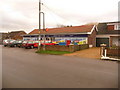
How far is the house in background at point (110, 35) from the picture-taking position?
2139 centimetres

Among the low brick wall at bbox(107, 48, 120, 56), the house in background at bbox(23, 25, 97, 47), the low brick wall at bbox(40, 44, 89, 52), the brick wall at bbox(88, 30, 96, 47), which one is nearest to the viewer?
the low brick wall at bbox(107, 48, 120, 56)

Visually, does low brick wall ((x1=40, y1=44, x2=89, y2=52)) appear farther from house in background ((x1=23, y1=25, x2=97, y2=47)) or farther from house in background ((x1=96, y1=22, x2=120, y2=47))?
house in background ((x1=96, y1=22, x2=120, y2=47))

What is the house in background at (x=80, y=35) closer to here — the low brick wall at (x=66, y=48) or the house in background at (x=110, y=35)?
the house in background at (x=110, y=35)

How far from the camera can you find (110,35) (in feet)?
70.8

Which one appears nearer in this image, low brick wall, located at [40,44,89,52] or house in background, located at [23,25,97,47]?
low brick wall, located at [40,44,89,52]

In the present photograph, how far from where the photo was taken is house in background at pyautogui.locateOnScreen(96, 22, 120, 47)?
21388mm

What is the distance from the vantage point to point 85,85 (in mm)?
4383

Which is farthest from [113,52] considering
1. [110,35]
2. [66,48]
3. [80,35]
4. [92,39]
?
[110,35]

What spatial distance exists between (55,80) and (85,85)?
138 cm

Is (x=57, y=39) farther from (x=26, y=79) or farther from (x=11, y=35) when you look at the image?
(x=11, y=35)

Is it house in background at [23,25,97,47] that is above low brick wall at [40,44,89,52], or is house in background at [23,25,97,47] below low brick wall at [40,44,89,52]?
above

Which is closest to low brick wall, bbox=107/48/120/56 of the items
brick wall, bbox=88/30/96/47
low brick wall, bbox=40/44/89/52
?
low brick wall, bbox=40/44/89/52

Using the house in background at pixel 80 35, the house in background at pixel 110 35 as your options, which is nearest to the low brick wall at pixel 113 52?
the house in background at pixel 80 35

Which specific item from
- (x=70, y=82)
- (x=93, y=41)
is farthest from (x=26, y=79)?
(x=93, y=41)
